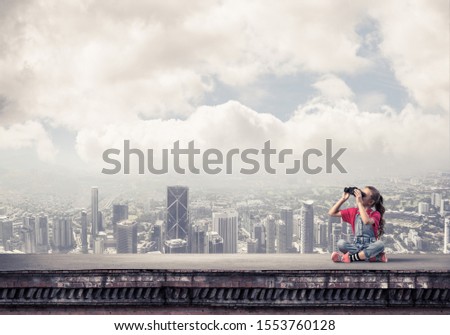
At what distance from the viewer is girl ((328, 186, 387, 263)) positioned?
10.7 meters

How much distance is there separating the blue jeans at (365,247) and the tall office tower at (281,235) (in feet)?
90.9

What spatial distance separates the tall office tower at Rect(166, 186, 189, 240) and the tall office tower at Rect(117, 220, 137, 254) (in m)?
3.07

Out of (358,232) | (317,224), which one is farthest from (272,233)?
(358,232)

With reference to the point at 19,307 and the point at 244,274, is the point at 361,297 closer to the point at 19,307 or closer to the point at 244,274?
the point at 244,274

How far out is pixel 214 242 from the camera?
38.1 m

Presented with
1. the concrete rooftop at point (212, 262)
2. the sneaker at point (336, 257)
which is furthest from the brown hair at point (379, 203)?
the sneaker at point (336, 257)

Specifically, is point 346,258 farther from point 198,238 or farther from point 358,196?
point 198,238

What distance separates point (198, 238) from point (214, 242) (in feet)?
5.23

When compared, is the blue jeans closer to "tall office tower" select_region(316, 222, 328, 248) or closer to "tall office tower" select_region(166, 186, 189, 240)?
"tall office tower" select_region(316, 222, 328, 248)

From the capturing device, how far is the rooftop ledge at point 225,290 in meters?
9.36

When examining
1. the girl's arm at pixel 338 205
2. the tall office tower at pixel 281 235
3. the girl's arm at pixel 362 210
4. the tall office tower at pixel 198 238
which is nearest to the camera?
the girl's arm at pixel 362 210

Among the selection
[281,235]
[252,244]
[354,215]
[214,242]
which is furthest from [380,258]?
[252,244]

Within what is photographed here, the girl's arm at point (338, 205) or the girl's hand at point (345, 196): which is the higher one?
the girl's hand at point (345, 196)

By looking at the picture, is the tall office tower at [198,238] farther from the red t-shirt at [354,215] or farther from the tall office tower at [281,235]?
the red t-shirt at [354,215]
